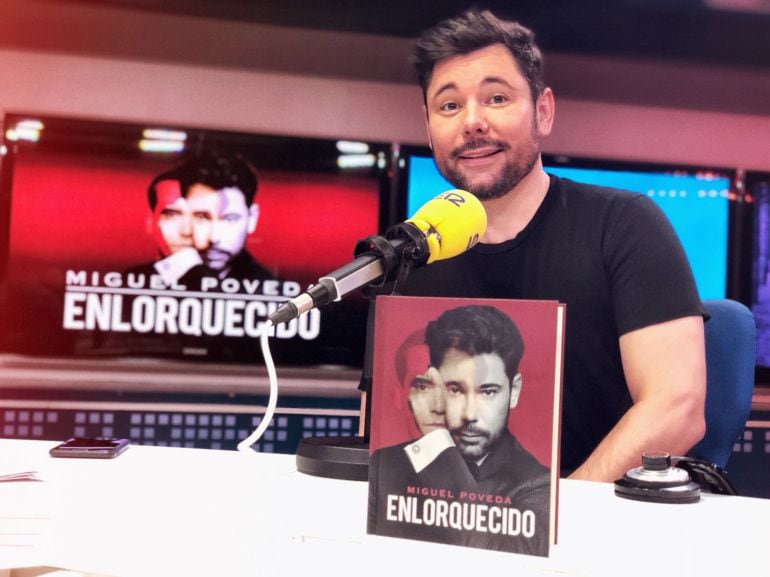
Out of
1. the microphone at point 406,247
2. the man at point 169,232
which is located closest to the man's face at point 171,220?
the man at point 169,232

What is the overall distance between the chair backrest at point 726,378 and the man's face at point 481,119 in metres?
0.54

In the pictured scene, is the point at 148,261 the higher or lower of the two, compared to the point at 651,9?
lower

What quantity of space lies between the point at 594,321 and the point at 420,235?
895 millimetres

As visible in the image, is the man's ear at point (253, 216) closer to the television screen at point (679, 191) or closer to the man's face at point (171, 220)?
the man's face at point (171, 220)

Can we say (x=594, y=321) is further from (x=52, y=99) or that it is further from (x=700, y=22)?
(x=52, y=99)

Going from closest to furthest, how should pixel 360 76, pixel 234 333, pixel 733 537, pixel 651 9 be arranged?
pixel 733 537
pixel 651 9
pixel 234 333
pixel 360 76

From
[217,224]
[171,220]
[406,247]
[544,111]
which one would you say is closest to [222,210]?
[217,224]

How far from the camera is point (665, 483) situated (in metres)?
1.02

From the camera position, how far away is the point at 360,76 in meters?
3.81

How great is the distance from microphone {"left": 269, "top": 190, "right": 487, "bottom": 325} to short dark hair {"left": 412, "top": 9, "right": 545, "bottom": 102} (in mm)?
797

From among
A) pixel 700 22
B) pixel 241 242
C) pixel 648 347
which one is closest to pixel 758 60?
pixel 700 22

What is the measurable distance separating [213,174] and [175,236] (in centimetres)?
32

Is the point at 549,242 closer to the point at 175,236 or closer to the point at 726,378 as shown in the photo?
the point at 726,378

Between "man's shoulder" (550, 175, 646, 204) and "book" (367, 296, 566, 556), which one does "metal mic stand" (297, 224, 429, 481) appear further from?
"man's shoulder" (550, 175, 646, 204)
